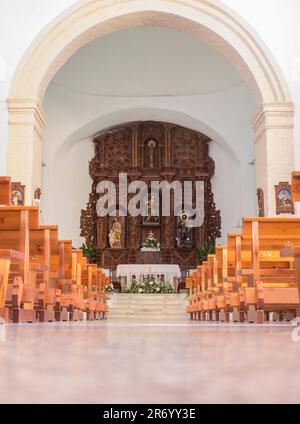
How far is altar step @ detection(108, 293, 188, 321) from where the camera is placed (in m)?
12.0

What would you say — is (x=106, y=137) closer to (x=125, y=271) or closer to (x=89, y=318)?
(x=125, y=271)

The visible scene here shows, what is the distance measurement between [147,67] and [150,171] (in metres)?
3.00

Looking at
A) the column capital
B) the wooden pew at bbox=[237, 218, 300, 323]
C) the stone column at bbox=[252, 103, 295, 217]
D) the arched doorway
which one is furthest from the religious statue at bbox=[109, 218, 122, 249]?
the wooden pew at bbox=[237, 218, 300, 323]

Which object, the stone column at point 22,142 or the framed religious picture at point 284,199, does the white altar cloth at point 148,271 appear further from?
the framed religious picture at point 284,199

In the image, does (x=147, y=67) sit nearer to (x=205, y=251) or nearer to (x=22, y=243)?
(x=205, y=251)

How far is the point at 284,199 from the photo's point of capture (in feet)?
32.3

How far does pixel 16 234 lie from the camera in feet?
19.1

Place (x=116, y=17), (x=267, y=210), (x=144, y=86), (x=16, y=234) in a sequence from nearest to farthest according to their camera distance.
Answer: (x=16, y=234) < (x=267, y=210) < (x=116, y=17) < (x=144, y=86)

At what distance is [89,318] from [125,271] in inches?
239

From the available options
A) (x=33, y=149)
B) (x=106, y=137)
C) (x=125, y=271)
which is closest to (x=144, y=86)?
(x=106, y=137)

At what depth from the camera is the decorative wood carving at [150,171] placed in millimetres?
16688

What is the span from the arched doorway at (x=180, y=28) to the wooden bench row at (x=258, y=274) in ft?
10.1

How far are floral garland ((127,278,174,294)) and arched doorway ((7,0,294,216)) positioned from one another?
461cm

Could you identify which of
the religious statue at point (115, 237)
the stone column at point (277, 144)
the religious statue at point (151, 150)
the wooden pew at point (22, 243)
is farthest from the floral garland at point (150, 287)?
the wooden pew at point (22, 243)
